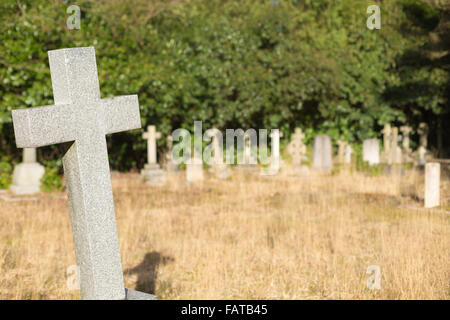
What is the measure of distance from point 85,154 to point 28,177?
26.4 feet

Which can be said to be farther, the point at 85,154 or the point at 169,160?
the point at 169,160

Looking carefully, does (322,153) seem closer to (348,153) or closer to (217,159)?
(348,153)

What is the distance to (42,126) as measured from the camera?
2.93 meters

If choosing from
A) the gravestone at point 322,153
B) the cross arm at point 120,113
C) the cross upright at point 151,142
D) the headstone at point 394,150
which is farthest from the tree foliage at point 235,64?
the cross arm at point 120,113

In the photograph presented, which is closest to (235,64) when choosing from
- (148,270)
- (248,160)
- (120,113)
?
(248,160)

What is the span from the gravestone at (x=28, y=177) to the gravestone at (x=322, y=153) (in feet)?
25.8

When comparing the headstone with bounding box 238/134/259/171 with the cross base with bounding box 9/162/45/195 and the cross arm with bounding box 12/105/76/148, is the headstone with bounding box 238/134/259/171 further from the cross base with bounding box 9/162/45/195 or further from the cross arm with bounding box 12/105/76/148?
the cross arm with bounding box 12/105/76/148

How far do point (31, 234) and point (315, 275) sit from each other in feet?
13.2

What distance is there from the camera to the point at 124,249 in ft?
19.6

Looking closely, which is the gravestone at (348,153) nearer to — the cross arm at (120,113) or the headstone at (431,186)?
the headstone at (431,186)

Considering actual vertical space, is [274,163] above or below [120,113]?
below

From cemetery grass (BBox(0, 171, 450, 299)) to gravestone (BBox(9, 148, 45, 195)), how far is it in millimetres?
391

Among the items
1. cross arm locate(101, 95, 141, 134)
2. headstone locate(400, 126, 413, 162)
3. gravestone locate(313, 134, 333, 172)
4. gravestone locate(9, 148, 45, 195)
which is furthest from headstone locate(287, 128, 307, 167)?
cross arm locate(101, 95, 141, 134)

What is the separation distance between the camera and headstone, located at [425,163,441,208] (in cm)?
841
